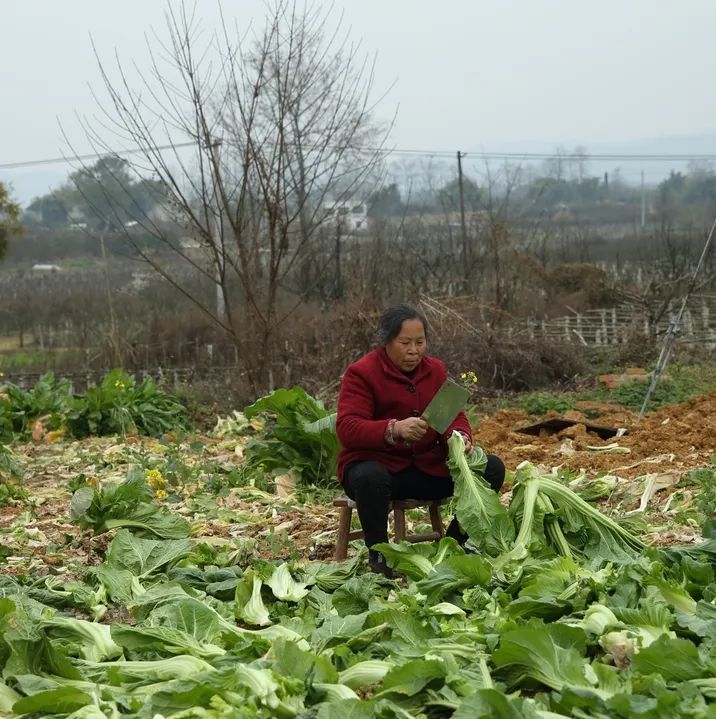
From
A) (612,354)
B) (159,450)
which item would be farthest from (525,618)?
(612,354)

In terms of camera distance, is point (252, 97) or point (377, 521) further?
point (252, 97)

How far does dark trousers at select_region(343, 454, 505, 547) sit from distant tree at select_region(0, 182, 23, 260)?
19.8 metres

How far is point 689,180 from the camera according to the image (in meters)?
52.2

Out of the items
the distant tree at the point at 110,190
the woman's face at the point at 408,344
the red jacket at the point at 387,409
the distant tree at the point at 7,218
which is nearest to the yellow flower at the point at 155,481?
the red jacket at the point at 387,409

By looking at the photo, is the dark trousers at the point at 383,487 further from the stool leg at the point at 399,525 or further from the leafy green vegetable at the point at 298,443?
the leafy green vegetable at the point at 298,443

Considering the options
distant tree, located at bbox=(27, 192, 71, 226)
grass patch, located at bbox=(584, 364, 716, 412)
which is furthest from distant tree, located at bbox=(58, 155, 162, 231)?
distant tree, located at bbox=(27, 192, 71, 226)

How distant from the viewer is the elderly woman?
18.9 feet

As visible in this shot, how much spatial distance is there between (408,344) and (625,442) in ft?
14.4

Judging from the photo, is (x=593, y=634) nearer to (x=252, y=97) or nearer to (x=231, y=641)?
(x=231, y=641)

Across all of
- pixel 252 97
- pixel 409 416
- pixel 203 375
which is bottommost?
pixel 203 375

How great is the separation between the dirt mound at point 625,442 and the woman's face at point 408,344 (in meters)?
2.75

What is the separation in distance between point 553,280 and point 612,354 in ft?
30.0

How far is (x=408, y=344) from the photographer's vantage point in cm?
591

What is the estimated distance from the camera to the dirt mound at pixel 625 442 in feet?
28.1
